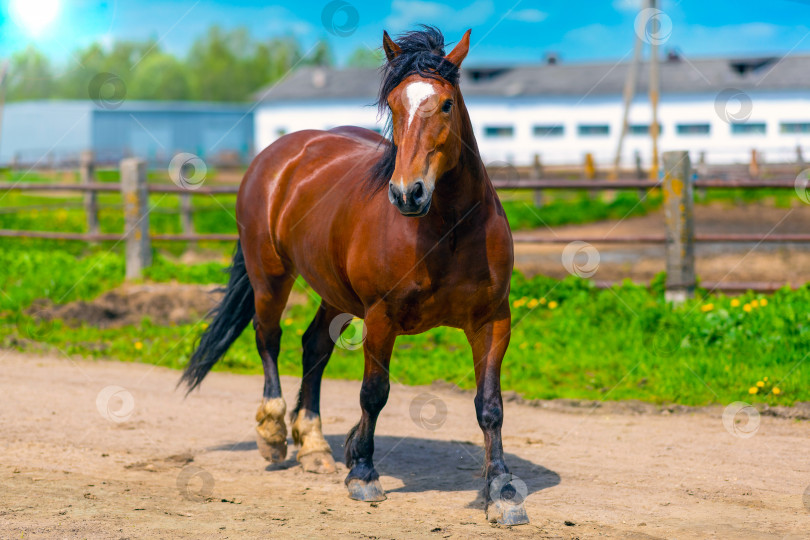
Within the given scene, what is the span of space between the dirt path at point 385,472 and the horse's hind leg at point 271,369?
149 mm

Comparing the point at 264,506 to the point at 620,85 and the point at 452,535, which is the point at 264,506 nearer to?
the point at 452,535

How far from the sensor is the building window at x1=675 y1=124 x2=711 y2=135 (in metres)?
44.0

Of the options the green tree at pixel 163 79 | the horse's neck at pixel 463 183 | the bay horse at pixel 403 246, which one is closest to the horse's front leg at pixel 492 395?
the bay horse at pixel 403 246

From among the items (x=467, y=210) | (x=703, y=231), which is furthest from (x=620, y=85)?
(x=467, y=210)

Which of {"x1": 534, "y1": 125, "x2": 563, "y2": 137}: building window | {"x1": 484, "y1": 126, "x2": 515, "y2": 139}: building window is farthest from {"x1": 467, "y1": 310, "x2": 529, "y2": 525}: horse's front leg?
{"x1": 484, "y1": 126, "x2": 515, "y2": 139}: building window

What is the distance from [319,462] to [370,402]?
0.81 metres

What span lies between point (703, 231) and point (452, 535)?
45.1 ft

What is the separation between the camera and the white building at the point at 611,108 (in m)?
42.7

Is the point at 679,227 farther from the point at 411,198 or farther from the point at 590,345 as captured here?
the point at 411,198

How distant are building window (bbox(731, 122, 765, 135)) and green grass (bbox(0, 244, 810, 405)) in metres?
37.4

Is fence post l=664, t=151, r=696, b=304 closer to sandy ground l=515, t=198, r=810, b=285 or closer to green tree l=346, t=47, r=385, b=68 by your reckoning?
sandy ground l=515, t=198, r=810, b=285

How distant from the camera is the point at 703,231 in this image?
53.7 feet

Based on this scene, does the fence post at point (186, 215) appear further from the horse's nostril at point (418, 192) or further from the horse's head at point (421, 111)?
the horse's nostril at point (418, 192)

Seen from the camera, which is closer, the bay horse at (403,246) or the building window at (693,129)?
the bay horse at (403,246)
